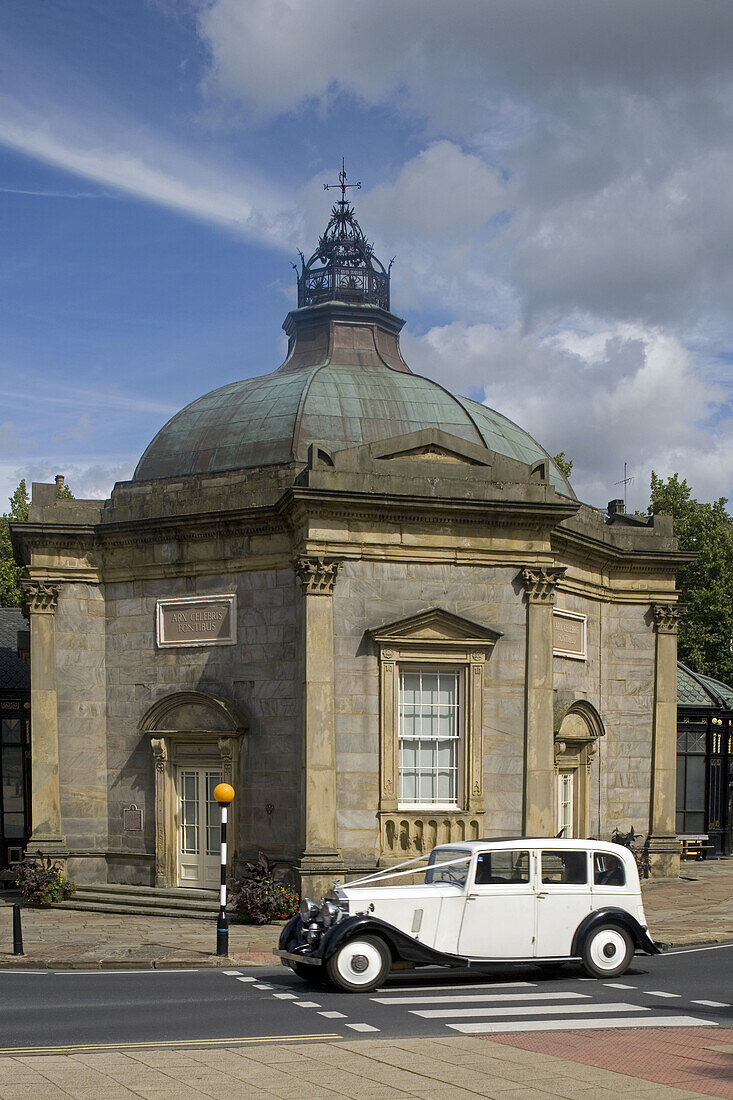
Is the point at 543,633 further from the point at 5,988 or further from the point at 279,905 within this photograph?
the point at 5,988

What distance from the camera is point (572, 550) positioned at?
2736cm

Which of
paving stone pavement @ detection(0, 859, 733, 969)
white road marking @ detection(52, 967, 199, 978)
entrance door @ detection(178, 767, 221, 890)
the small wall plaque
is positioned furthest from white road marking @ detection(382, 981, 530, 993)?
the small wall plaque

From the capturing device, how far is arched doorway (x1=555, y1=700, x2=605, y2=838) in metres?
27.2

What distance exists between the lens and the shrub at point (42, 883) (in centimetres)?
2453

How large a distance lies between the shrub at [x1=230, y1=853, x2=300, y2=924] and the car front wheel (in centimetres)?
698

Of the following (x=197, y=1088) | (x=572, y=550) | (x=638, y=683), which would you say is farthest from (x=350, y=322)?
(x=197, y=1088)

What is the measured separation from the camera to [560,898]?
1630cm

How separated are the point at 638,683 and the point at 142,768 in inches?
482

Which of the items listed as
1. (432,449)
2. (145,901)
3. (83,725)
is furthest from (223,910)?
(432,449)

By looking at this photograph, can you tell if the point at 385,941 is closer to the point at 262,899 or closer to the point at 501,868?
the point at 501,868

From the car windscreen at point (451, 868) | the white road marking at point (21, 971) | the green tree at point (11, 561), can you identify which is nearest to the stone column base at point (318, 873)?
the car windscreen at point (451, 868)

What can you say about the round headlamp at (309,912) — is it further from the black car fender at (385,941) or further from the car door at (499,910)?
the car door at (499,910)

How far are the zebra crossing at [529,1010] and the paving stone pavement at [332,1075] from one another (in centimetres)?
137

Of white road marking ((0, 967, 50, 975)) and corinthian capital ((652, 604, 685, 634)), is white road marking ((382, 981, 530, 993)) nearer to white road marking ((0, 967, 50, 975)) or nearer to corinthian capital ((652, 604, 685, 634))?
white road marking ((0, 967, 50, 975))
